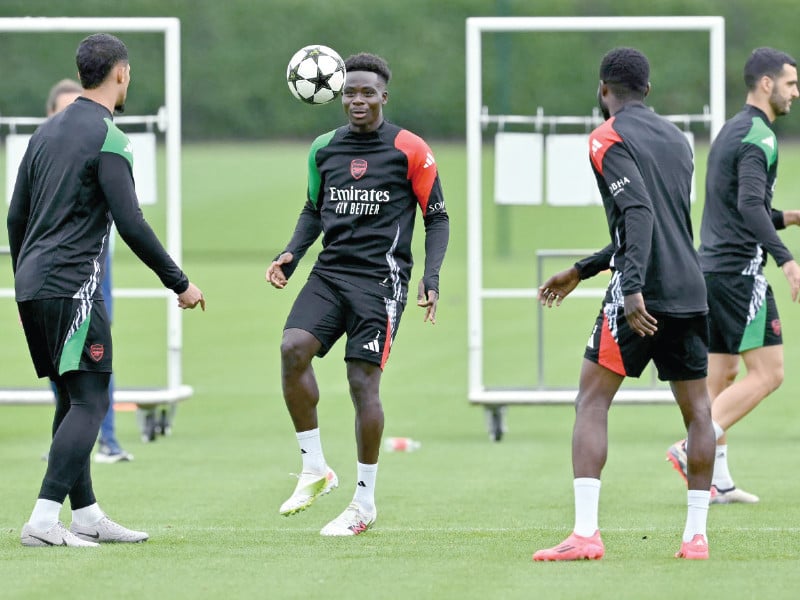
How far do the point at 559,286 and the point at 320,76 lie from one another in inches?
75.9

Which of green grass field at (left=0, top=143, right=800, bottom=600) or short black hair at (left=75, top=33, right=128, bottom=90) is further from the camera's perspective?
short black hair at (left=75, top=33, right=128, bottom=90)

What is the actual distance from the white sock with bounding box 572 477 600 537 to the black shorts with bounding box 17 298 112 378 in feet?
7.07

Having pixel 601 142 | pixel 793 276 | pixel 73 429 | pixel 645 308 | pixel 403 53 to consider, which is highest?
pixel 403 53

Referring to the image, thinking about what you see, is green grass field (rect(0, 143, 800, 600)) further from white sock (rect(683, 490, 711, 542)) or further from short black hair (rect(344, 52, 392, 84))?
short black hair (rect(344, 52, 392, 84))

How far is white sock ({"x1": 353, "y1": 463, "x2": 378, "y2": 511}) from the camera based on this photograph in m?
7.47

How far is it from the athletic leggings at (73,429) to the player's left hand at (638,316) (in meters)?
2.35

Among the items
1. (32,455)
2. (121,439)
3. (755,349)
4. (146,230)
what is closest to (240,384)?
(121,439)

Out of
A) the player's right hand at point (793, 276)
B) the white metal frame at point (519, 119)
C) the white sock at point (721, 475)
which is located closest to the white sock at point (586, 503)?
the player's right hand at point (793, 276)

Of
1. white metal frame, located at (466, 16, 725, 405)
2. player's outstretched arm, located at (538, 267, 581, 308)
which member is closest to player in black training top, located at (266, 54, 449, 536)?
player's outstretched arm, located at (538, 267, 581, 308)

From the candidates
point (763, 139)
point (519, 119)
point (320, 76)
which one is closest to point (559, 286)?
point (763, 139)

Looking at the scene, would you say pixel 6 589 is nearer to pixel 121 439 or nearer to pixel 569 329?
pixel 121 439

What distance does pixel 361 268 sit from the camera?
756 centimetres

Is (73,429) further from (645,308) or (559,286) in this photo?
(645,308)

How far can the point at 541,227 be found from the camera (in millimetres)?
40406
